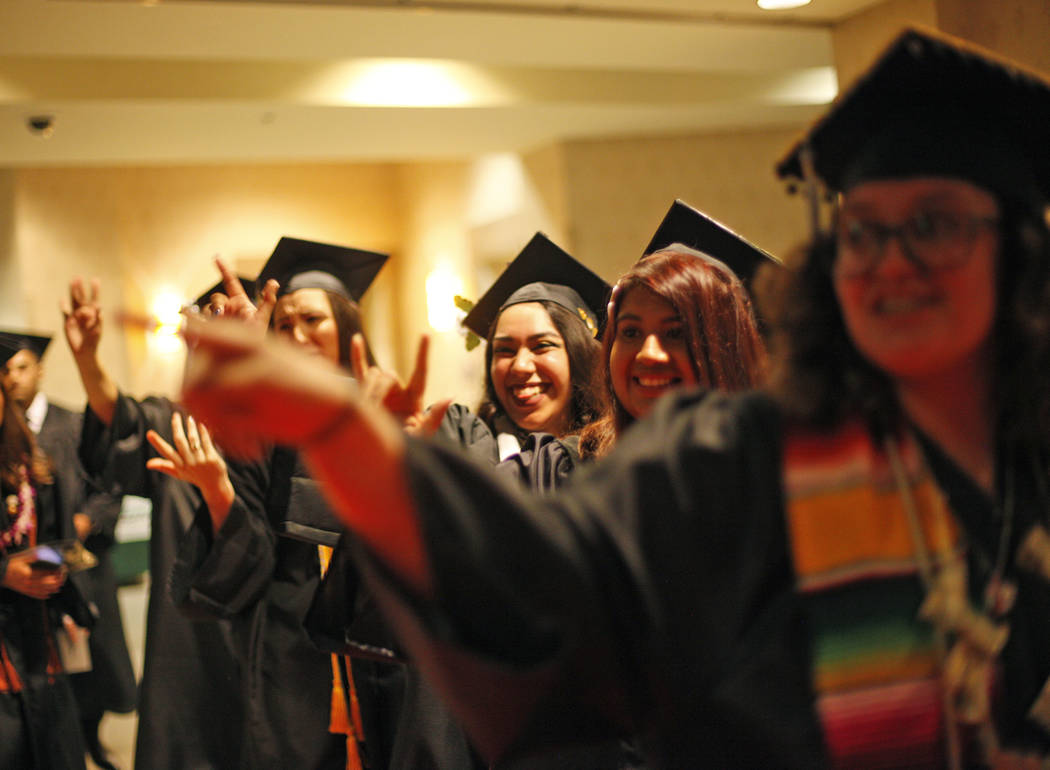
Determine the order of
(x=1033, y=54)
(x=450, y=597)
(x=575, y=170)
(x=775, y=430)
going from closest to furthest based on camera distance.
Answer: (x=450, y=597), (x=775, y=430), (x=1033, y=54), (x=575, y=170)

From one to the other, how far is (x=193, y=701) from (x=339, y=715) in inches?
40.3

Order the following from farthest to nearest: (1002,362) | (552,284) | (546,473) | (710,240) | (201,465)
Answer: (552,284) → (201,465) → (710,240) → (546,473) → (1002,362)

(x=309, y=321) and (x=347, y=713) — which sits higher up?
(x=309, y=321)

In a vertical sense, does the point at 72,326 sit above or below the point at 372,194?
below

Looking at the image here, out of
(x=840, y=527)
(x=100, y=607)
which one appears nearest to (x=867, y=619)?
(x=840, y=527)

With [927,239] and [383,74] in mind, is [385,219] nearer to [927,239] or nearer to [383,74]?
[383,74]

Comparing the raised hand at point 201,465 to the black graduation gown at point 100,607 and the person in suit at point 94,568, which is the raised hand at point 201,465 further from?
the black graduation gown at point 100,607

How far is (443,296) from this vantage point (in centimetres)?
889

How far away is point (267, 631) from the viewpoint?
2475 millimetres

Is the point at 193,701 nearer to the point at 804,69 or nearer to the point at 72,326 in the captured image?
the point at 72,326

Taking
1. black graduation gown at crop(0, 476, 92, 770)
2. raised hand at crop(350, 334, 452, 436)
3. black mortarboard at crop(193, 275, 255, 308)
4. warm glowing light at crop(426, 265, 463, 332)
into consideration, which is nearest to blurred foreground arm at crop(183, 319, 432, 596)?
raised hand at crop(350, 334, 452, 436)

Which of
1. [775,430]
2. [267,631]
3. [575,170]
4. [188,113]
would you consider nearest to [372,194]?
[575,170]

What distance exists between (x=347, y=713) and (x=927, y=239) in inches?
73.4

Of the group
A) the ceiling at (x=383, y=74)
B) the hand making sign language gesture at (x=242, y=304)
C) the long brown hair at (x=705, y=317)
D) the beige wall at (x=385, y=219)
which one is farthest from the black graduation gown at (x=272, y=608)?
the beige wall at (x=385, y=219)
